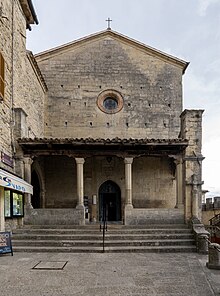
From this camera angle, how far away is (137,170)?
16.0 m

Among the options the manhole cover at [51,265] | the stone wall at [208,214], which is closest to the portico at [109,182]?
the manhole cover at [51,265]

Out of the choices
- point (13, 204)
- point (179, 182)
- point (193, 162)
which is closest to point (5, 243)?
point (13, 204)

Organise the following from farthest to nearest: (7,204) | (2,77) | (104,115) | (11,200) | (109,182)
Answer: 1. (104,115)
2. (109,182)
3. (11,200)
4. (2,77)
5. (7,204)

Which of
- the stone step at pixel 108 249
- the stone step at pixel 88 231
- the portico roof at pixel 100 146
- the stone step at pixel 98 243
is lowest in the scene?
the stone step at pixel 108 249

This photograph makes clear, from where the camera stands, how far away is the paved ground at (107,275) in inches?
224

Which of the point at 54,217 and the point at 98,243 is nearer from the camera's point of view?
the point at 98,243

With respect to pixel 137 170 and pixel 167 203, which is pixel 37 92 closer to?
pixel 137 170

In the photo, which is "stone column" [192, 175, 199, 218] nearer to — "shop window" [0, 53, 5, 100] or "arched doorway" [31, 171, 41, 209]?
"shop window" [0, 53, 5, 100]

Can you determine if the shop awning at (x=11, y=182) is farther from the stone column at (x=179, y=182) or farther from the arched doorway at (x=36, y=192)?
the stone column at (x=179, y=182)

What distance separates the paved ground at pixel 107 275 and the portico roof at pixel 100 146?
4292mm

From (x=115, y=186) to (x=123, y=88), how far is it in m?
5.45

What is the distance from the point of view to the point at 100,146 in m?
12.2

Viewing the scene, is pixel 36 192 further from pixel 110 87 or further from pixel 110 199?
pixel 110 87

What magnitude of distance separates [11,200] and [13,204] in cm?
29
